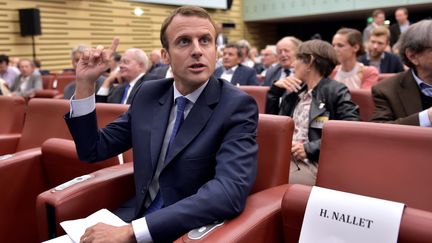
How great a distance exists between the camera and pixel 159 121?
4.75ft

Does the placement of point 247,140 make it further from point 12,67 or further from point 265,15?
point 265,15

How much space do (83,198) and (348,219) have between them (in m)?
0.94

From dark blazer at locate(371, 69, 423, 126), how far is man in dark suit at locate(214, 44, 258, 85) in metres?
2.58

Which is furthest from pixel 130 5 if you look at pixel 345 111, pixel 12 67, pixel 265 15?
pixel 345 111

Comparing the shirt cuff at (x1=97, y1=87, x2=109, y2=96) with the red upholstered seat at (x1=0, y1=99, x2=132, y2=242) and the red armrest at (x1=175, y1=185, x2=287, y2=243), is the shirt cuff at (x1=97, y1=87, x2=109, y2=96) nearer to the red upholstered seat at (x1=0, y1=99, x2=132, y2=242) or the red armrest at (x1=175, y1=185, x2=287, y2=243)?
the red upholstered seat at (x1=0, y1=99, x2=132, y2=242)

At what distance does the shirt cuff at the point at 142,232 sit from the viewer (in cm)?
112

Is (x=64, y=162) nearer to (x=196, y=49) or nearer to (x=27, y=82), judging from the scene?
(x=196, y=49)

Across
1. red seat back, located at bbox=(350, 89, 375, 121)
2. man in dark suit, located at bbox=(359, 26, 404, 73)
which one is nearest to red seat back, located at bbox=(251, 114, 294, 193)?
red seat back, located at bbox=(350, 89, 375, 121)

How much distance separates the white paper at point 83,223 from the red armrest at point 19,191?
65cm

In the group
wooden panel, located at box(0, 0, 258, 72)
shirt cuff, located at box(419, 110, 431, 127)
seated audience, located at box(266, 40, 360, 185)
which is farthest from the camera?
wooden panel, located at box(0, 0, 258, 72)

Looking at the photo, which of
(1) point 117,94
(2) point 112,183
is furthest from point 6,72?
(2) point 112,183

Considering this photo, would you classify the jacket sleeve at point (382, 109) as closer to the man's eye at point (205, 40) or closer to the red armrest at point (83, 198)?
the man's eye at point (205, 40)

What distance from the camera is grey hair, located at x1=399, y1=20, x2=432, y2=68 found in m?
1.64

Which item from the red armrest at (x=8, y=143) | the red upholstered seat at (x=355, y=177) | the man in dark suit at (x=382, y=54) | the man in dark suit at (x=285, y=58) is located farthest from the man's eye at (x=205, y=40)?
the man in dark suit at (x=382, y=54)
